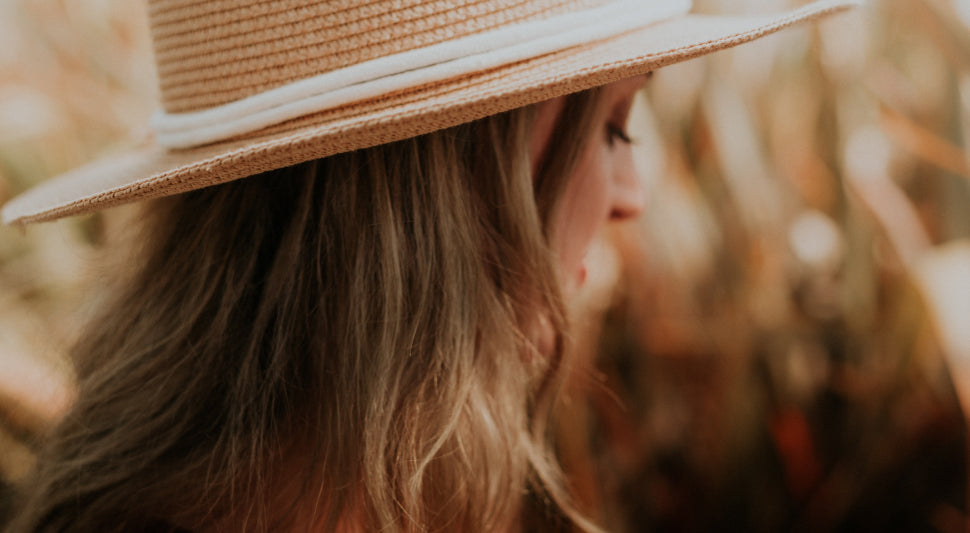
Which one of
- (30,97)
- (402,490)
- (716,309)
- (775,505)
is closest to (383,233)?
(402,490)

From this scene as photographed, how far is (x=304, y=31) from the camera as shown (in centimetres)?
57

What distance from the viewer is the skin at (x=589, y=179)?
73 centimetres

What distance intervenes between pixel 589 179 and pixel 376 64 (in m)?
0.30

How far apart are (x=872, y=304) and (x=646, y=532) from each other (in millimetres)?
613

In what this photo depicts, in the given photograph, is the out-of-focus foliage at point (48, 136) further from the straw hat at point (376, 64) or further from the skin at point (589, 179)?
the skin at point (589, 179)

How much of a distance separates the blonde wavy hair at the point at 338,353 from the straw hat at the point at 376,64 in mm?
105

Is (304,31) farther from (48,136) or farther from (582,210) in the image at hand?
(48,136)

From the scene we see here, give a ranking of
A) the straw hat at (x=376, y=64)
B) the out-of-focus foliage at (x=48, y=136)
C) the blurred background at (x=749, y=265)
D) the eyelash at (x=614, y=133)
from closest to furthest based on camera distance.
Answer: the straw hat at (x=376, y=64) < the eyelash at (x=614, y=133) < the out-of-focus foliage at (x=48, y=136) < the blurred background at (x=749, y=265)

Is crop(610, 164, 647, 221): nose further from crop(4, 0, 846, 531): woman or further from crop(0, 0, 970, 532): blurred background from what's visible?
crop(0, 0, 970, 532): blurred background

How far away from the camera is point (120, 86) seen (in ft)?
4.66

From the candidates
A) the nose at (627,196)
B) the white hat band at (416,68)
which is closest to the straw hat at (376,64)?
the white hat band at (416,68)

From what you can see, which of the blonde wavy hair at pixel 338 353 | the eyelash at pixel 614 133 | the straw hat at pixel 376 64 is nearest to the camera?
the straw hat at pixel 376 64

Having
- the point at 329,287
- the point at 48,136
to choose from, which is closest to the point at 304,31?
the point at 329,287

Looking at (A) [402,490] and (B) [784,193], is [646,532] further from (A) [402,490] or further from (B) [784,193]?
(A) [402,490]
